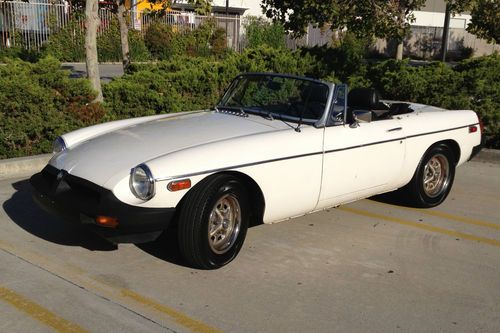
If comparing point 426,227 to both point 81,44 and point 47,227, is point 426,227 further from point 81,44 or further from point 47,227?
point 81,44

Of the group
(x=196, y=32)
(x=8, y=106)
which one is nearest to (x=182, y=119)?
(x=8, y=106)

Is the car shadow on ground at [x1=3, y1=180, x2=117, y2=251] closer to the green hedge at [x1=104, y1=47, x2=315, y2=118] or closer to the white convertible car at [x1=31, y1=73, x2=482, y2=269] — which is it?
the white convertible car at [x1=31, y1=73, x2=482, y2=269]

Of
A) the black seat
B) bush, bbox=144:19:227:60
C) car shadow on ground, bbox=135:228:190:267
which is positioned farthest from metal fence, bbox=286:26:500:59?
car shadow on ground, bbox=135:228:190:267

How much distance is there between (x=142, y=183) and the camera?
3881 mm

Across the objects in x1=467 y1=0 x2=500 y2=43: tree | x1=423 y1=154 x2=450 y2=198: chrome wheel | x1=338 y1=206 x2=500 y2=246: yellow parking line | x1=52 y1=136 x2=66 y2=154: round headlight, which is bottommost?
x1=338 y1=206 x2=500 y2=246: yellow parking line

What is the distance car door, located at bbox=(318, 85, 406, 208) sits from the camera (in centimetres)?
482

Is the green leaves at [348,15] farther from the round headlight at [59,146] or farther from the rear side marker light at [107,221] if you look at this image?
the rear side marker light at [107,221]

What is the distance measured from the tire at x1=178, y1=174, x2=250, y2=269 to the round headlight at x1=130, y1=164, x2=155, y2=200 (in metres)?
0.27

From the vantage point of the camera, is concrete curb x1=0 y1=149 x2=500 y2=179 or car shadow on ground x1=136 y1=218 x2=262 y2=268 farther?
concrete curb x1=0 y1=149 x2=500 y2=179

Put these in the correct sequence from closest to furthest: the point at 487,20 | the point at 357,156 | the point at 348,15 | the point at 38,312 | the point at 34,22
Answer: the point at 38,312 < the point at 357,156 < the point at 348,15 < the point at 487,20 < the point at 34,22

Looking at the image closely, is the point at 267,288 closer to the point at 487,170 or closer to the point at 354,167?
the point at 354,167

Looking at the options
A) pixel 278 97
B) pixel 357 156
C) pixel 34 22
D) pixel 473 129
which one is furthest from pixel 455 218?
pixel 34 22

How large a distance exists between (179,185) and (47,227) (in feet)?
6.02

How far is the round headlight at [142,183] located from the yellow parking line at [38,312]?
92 centimetres
